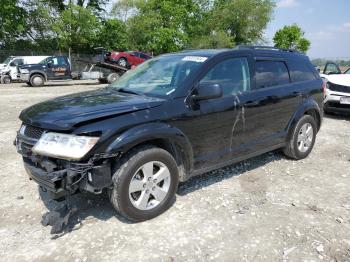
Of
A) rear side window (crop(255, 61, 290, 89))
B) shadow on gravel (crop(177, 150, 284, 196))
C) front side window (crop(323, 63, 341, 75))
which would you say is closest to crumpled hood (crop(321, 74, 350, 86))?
front side window (crop(323, 63, 341, 75))

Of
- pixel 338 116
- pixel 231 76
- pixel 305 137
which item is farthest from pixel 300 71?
pixel 338 116

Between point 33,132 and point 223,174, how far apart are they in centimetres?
272

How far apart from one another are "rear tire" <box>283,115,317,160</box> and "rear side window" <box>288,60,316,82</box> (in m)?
0.63

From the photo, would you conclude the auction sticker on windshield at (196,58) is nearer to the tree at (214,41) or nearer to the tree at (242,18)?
the tree at (214,41)

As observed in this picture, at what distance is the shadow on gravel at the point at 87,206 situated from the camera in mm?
3545

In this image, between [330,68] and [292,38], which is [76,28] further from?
[292,38]

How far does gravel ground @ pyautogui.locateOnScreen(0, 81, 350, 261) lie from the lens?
326cm

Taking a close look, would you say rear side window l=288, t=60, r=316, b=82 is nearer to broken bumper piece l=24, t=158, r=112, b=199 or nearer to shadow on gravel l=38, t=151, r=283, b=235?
shadow on gravel l=38, t=151, r=283, b=235

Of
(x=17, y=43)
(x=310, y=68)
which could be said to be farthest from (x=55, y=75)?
(x=310, y=68)

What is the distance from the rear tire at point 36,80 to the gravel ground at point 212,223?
53.0 feet

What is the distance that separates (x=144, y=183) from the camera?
12.1 feet

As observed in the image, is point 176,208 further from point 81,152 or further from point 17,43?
point 17,43

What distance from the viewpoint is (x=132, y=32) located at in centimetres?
3681

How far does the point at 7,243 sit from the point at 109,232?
3.20 ft
